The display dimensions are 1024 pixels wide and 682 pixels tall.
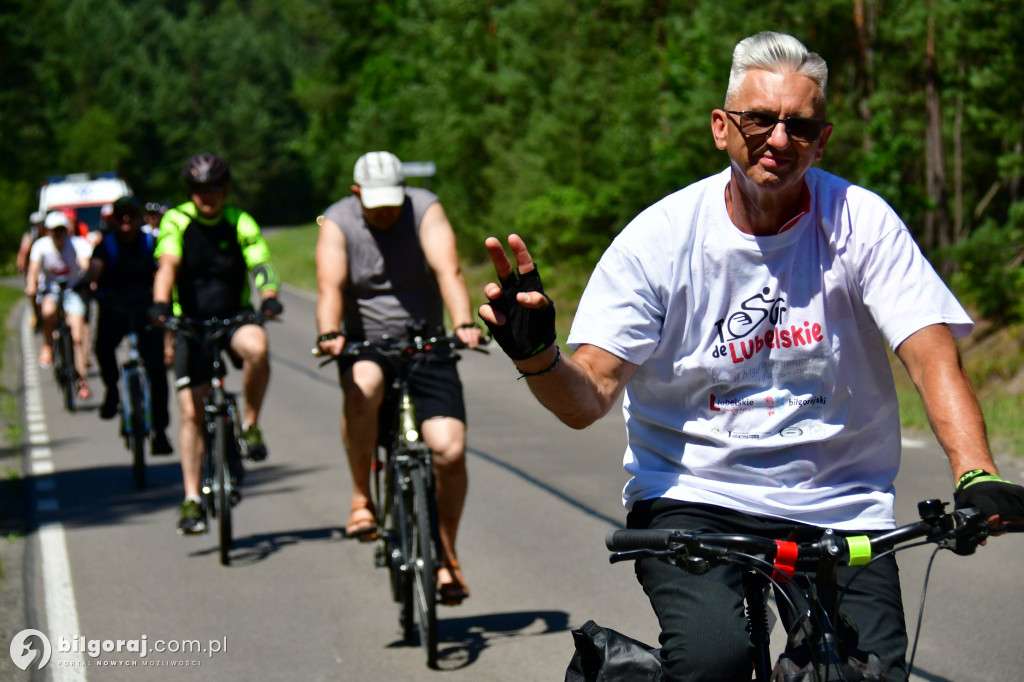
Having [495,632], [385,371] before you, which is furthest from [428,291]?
[495,632]

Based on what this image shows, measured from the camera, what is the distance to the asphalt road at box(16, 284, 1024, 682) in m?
6.03

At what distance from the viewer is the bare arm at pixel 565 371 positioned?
283 cm

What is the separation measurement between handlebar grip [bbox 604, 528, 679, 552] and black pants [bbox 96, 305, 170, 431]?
7.38 meters

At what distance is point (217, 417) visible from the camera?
8133 millimetres

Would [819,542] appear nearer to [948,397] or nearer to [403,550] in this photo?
[948,397]

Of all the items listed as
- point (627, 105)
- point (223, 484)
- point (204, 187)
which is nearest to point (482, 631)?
point (223, 484)

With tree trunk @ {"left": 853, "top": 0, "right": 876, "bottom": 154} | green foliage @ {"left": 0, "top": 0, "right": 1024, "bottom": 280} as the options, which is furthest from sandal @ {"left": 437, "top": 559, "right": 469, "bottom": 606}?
tree trunk @ {"left": 853, "top": 0, "right": 876, "bottom": 154}

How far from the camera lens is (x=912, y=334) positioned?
3158 millimetres

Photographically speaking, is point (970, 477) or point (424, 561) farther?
Answer: point (424, 561)

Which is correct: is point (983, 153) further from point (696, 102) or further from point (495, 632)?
point (495, 632)

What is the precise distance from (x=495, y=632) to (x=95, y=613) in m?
1.97

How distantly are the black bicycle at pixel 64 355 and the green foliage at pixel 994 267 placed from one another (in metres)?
9.51

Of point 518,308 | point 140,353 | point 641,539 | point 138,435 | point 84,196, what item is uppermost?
point 84,196

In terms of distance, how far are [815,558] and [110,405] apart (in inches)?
425
